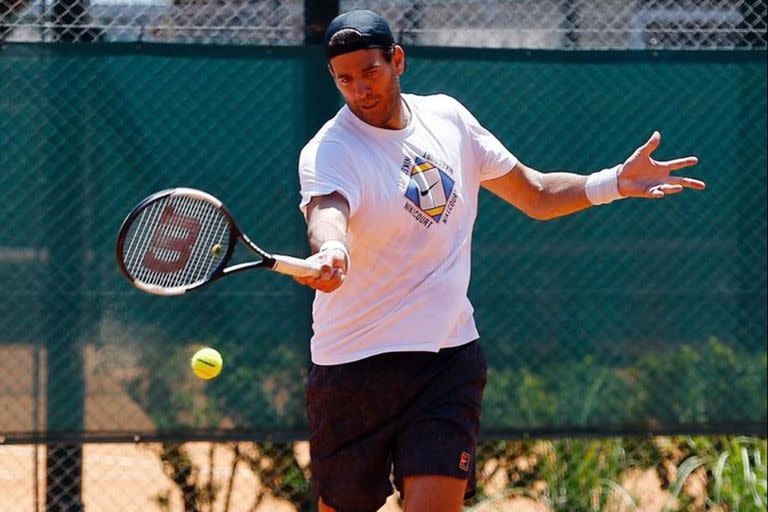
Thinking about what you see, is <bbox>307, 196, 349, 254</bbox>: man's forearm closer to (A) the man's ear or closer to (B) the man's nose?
(B) the man's nose

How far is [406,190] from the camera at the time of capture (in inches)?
131

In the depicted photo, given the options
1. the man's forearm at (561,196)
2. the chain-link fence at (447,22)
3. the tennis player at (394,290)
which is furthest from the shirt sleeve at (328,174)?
the chain-link fence at (447,22)

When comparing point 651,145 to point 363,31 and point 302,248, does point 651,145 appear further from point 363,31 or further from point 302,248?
point 302,248

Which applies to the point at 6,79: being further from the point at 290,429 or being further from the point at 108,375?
the point at 290,429

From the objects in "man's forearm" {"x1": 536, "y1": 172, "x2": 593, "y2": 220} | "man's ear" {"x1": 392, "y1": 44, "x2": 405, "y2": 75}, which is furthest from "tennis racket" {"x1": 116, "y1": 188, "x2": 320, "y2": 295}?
"man's forearm" {"x1": 536, "y1": 172, "x2": 593, "y2": 220}

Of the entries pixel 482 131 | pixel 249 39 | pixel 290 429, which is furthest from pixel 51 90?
pixel 482 131

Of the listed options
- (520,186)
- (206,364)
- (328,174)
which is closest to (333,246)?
(328,174)

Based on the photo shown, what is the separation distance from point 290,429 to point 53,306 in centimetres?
106

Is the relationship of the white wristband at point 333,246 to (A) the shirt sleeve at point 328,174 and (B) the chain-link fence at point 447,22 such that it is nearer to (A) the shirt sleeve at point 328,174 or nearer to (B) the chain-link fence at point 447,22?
(A) the shirt sleeve at point 328,174

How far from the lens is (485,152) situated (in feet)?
12.0

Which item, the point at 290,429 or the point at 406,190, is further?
the point at 290,429

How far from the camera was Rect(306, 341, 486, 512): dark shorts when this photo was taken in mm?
3389

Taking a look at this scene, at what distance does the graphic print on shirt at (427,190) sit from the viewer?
132 inches

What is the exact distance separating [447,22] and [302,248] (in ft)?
3.75
